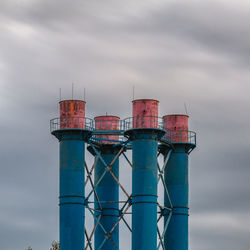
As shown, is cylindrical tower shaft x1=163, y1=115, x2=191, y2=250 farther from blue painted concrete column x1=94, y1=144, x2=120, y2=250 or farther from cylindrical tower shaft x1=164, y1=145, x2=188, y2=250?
blue painted concrete column x1=94, y1=144, x2=120, y2=250

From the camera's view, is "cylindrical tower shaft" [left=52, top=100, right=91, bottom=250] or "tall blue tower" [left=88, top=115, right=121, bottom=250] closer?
"cylindrical tower shaft" [left=52, top=100, right=91, bottom=250]

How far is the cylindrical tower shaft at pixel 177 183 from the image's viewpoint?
9900 cm

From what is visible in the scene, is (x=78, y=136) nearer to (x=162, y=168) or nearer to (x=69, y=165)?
(x=69, y=165)

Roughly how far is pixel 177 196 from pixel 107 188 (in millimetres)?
6529

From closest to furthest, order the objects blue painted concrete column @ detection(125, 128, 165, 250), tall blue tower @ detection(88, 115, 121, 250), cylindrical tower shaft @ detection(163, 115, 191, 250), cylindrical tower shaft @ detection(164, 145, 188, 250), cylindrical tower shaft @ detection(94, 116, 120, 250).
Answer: blue painted concrete column @ detection(125, 128, 165, 250)
cylindrical tower shaft @ detection(164, 145, 188, 250)
cylindrical tower shaft @ detection(163, 115, 191, 250)
tall blue tower @ detection(88, 115, 121, 250)
cylindrical tower shaft @ detection(94, 116, 120, 250)

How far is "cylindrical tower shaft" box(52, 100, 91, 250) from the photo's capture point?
91.9 meters

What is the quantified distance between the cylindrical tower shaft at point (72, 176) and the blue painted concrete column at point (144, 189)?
14.6 feet

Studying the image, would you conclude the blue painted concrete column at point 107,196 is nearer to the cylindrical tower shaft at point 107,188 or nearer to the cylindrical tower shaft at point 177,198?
the cylindrical tower shaft at point 107,188

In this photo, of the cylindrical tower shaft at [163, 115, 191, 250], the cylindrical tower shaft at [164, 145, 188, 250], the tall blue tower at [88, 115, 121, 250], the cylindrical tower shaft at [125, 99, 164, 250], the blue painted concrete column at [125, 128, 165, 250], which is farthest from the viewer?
the tall blue tower at [88, 115, 121, 250]

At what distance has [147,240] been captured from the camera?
91.8 meters

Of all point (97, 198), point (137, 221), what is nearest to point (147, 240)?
point (137, 221)

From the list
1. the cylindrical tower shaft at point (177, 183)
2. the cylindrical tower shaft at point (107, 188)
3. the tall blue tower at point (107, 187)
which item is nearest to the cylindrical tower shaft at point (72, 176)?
the tall blue tower at point (107, 187)

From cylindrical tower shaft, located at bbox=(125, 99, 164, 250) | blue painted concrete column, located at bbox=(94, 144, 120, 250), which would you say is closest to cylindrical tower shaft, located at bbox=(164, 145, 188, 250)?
blue painted concrete column, located at bbox=(94, 144, 120, 250)

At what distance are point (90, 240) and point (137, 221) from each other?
5.99 metres
